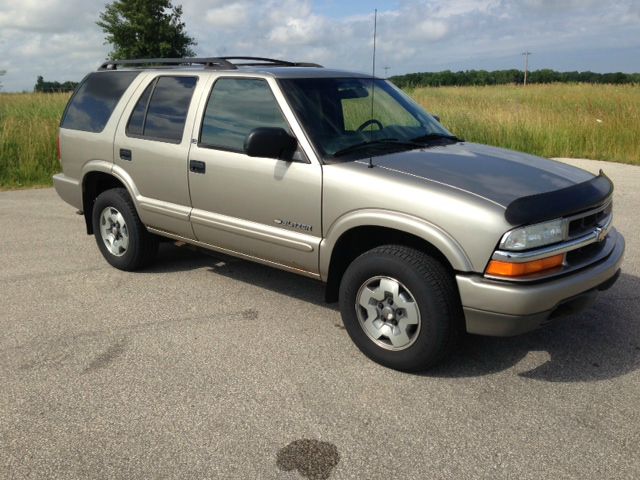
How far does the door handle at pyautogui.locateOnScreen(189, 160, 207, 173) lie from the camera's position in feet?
14.9

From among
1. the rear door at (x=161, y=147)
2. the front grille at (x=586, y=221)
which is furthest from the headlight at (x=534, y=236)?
the rear door at (x=161, y=147)

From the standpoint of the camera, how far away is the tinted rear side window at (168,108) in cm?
479

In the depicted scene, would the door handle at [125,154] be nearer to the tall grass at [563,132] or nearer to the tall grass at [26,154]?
the tall grass at [26,154]

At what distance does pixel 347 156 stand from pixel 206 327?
1.59 meters

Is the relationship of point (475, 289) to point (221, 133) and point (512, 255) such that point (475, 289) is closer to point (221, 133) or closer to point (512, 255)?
point (512, 255)

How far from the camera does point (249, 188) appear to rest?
425cm

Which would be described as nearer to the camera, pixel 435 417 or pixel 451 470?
pixel 451 470

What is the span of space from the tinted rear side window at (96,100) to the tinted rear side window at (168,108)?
1.35 feet

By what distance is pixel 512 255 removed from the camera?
314 cm

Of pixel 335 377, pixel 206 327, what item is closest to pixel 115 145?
pixel 206 327

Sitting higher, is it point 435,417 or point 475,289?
point 475,289

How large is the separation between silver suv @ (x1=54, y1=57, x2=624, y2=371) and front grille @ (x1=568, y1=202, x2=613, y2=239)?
0.01 m

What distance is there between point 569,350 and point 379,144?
1.85 m

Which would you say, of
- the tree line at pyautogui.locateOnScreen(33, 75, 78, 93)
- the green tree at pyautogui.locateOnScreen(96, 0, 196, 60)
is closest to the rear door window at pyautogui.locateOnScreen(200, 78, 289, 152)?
the tree line at pyautogui.locateOnScreen(33, 75, 78, 93)
